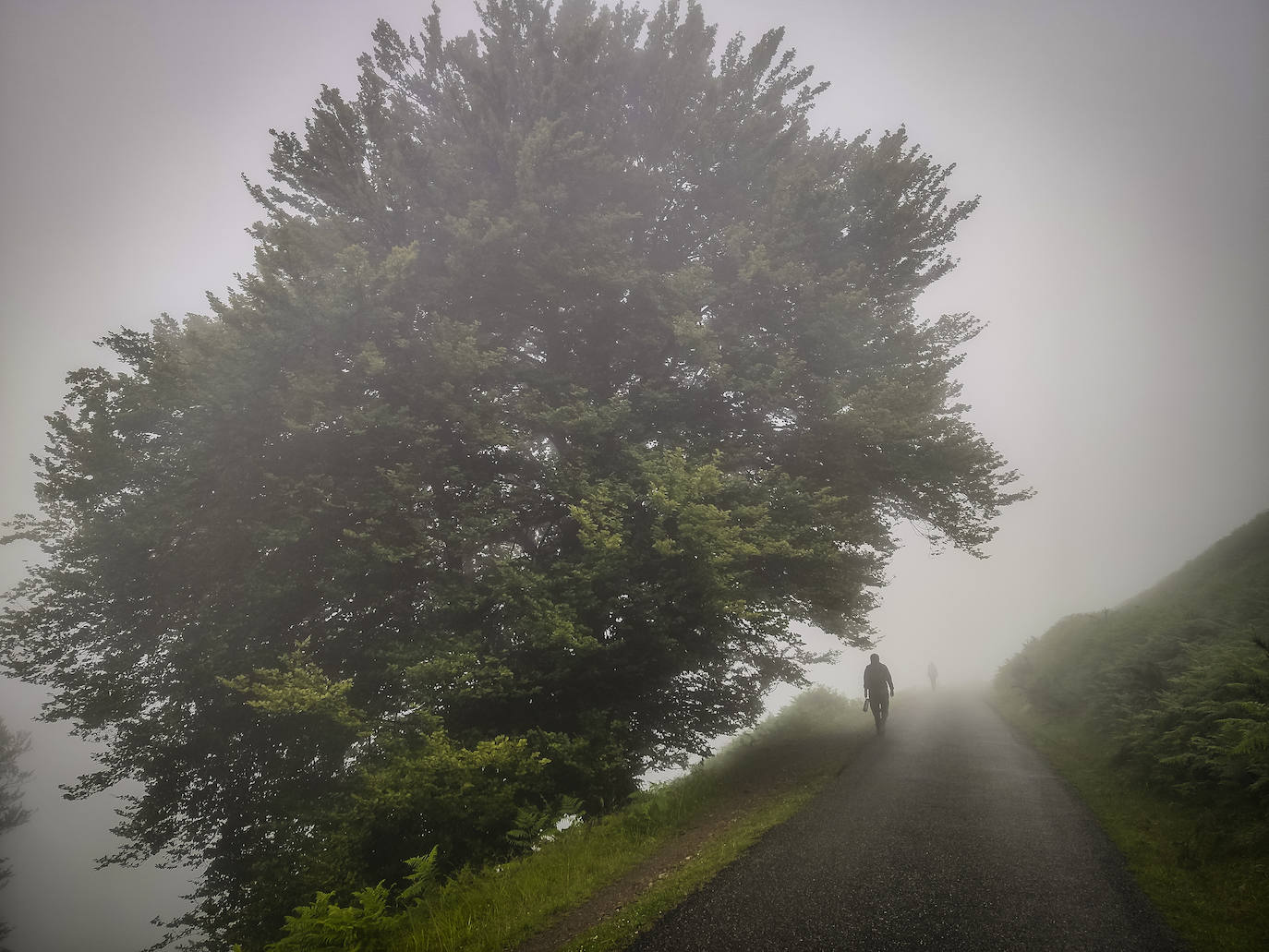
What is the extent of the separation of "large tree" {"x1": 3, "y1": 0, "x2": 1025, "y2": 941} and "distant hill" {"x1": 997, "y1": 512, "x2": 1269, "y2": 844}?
12.5 feet

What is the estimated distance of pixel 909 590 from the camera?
146625mm

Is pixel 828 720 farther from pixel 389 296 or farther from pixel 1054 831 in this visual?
pixel 389 296

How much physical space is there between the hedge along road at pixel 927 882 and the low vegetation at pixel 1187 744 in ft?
1.44

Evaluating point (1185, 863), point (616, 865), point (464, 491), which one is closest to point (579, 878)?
point (616, 865)

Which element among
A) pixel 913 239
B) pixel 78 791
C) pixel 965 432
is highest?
pixel 913 239

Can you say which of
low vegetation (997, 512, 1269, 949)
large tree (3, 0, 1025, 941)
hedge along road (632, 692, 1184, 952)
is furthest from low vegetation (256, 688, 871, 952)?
low vegetation (997, 512, 1269, 949)

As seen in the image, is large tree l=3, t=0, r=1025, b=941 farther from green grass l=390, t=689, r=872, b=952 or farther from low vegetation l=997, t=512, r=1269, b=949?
low vegetation l=997, t=512, r=1269, b=949

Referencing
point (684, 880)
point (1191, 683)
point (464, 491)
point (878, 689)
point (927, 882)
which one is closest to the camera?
point (927, 882)

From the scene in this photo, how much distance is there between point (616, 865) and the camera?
6.04m

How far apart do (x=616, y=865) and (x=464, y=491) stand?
24.2 feet

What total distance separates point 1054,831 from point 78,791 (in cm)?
1586

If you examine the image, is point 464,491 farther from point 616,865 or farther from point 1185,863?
point 1185,863

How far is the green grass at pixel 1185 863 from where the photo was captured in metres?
4.21

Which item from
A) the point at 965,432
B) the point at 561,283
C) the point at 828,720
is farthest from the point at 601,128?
the point at 828,720
